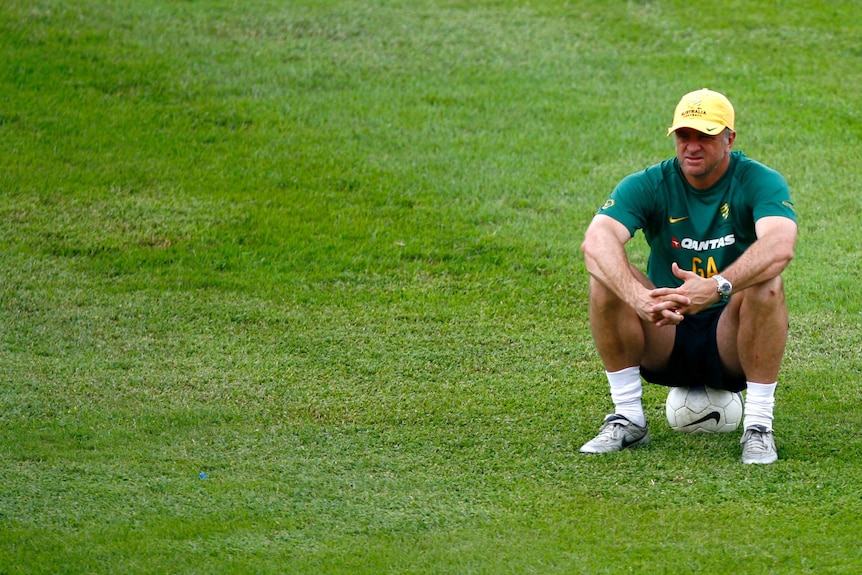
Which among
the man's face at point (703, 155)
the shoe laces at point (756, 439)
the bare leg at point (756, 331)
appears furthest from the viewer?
the man's face at point (703, 155)

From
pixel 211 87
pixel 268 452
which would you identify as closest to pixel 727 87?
pixel 211 87

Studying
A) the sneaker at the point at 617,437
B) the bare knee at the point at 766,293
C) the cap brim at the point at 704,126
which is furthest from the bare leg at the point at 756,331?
the cap brim at the point at 704,126

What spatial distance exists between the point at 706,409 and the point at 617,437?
0.45 m

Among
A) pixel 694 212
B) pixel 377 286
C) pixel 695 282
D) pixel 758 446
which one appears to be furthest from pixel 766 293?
pixel 377 286

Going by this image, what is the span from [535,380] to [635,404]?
3.66 feet

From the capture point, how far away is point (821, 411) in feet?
19.3

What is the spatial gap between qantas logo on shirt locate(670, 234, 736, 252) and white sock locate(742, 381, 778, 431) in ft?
2.09

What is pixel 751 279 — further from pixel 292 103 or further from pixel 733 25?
pixel 733 25

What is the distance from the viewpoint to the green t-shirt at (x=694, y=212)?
536 centimetres

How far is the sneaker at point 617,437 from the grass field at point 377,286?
72 mm

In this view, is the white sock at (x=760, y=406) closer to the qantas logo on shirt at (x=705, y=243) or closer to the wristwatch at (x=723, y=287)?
the wristwatch at (x=723, y=287)

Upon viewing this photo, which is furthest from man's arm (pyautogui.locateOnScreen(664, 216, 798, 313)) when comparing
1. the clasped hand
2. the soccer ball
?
the soccer ball

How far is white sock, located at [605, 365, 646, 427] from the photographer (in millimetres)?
5473

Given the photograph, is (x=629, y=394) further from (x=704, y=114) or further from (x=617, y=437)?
(x=704, y=114)
